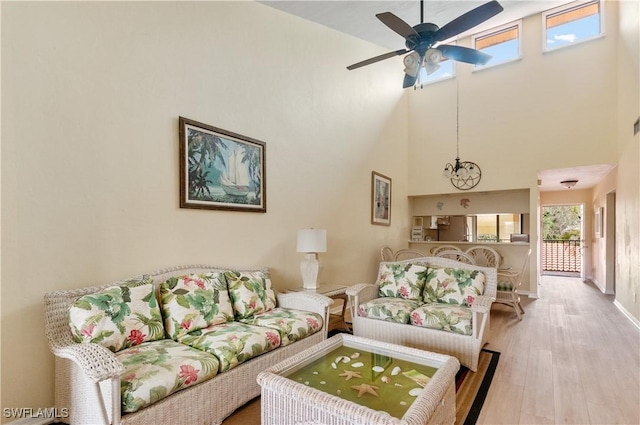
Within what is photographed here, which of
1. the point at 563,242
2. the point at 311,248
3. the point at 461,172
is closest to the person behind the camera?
the point at 311,248

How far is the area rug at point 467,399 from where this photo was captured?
1.98m

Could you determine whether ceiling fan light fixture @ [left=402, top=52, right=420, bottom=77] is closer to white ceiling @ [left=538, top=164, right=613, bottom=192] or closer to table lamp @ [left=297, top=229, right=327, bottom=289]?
table lamp @ [left=297, top=229, right=327, bottom=289]

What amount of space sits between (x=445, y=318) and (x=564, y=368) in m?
1.05

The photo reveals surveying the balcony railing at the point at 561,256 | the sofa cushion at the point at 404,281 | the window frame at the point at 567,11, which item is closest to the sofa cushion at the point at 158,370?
the sofa cushion at the point at 404,281

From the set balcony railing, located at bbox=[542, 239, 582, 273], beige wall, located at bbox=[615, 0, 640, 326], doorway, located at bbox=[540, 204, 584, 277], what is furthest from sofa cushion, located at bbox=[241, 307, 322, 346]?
balcony railing, located at bbox=[542, 239, 582, 273]

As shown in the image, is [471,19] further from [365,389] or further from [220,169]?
[365,389]

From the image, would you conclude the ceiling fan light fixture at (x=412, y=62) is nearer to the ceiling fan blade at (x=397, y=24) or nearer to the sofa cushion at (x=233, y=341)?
the ceiling fan blade at (x=397, y=24)

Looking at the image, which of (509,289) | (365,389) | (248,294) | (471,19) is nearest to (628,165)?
(509,289)

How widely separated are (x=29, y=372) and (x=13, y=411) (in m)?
0.20

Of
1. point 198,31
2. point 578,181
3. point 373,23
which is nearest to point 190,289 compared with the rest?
point 198,31

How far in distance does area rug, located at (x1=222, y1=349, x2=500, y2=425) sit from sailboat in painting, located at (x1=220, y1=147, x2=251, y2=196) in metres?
1.73

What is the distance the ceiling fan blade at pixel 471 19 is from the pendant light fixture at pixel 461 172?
3.80m

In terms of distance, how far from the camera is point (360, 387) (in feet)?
5.46

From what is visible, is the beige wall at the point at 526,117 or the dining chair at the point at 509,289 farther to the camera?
the beige wall at the point at 526,117
